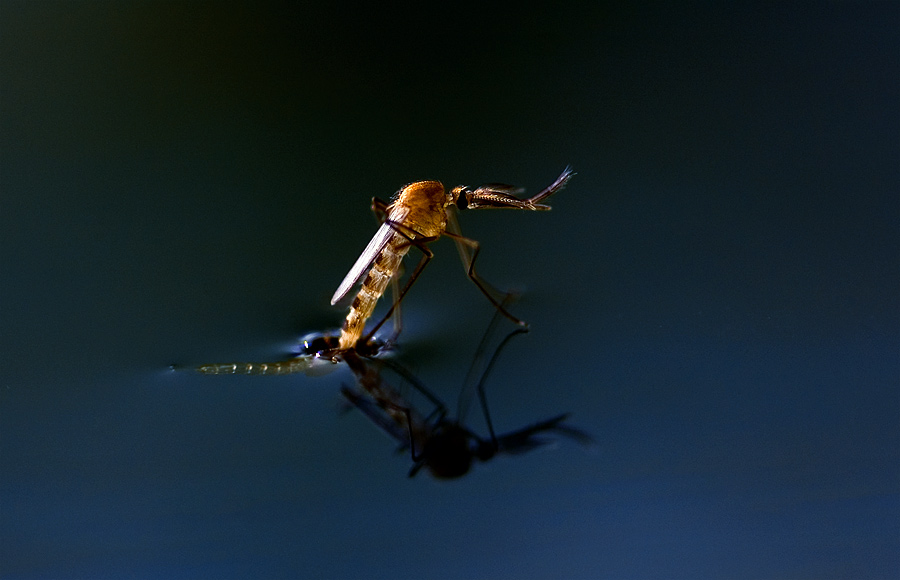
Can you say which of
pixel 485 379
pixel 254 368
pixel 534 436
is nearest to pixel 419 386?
pixel 485 379

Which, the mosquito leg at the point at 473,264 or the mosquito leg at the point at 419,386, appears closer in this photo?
the mosquito leg at the point at 419,386

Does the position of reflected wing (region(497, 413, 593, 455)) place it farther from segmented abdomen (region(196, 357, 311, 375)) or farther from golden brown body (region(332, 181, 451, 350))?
golden brown body (region(332, 181, 451, 350))

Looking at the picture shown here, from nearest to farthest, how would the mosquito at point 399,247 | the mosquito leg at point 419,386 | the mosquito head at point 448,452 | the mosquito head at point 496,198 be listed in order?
1. the mosquito head at point 448,452
2. the mosquito leg at point 419,386
3. the mosquito at point 399,247
4. the mosquito head at point 496,198

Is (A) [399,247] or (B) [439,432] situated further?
(A) [399,247]

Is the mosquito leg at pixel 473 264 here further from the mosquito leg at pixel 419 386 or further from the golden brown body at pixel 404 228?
the mosquito leg at pixel 419 386

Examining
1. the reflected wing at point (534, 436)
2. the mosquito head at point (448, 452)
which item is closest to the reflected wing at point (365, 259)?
the mosquito head at point (448, 452)

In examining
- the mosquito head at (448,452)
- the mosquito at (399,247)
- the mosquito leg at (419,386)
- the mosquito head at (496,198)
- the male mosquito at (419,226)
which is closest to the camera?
the mosquito head at (448,452)

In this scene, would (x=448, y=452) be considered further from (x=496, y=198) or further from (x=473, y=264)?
(x=496, y=198)
